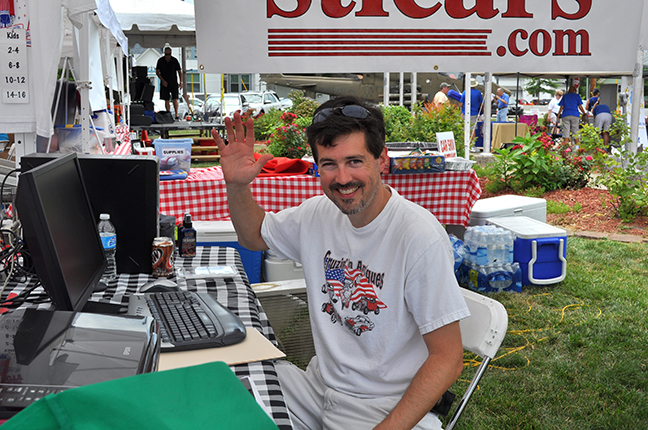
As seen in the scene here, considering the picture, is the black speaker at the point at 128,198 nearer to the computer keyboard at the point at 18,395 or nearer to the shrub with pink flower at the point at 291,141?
the computer keyboard at the point at 18,395

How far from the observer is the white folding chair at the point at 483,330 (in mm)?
2027

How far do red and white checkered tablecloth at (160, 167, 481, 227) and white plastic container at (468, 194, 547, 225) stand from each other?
200 millimetres

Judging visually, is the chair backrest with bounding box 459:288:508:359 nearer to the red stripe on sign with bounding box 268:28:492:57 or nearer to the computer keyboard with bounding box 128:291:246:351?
the computer keyboard with bounding box 128:291:246:351

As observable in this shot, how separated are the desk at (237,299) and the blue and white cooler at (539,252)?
2.92 metres

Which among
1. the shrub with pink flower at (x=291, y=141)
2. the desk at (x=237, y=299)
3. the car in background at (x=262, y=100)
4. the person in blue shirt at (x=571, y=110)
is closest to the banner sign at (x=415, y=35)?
the desk at (x=237, y=299)

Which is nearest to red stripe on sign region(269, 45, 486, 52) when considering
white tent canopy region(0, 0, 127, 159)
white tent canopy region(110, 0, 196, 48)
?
Result: white tent canopy region(0, 0, 127, 159)

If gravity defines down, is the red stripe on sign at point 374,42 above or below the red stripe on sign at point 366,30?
below

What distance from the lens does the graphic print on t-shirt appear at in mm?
1804

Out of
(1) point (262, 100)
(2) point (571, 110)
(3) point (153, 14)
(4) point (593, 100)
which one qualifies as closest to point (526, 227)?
(3) point (153, 14)

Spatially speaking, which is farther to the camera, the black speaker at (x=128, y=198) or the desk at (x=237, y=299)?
the black speaker at (x=128, y=198)

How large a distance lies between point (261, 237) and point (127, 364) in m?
1.15

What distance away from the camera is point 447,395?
183cm

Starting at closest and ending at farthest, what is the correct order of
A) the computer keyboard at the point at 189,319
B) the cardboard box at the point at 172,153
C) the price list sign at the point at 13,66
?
1. the computer keyboard at the point at 189,319
2. the price list sign at the point at 13,66
3. the cardboard box at the point at 172,153

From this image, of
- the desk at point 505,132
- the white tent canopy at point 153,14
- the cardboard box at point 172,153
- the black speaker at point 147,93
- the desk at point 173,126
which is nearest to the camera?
the cardboard box at point 172,153
